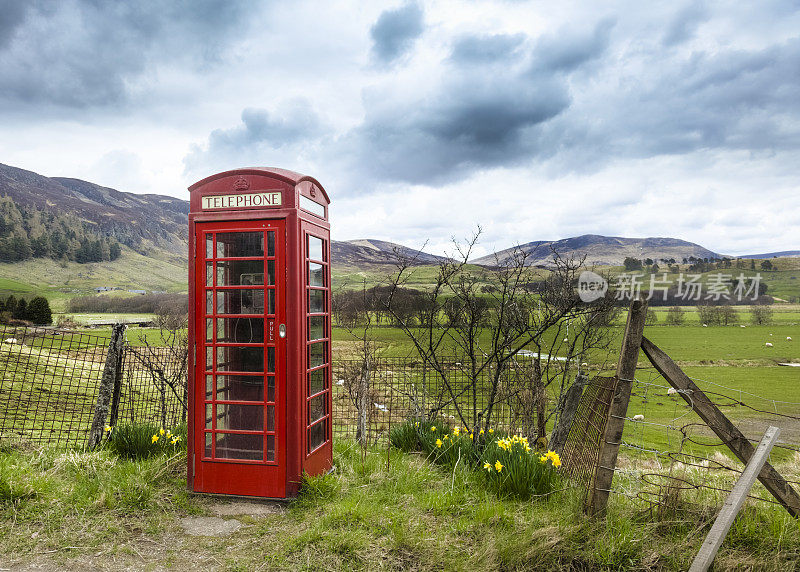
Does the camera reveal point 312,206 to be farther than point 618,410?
Yes

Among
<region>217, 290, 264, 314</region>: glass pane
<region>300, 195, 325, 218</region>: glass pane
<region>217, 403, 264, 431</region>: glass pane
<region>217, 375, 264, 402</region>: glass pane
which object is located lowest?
<region>217, 403, 264, 431</region>: glass pane

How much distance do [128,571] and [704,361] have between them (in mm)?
43511

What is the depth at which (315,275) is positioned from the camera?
15.7ft

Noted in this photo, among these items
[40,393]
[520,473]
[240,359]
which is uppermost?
[240,359]

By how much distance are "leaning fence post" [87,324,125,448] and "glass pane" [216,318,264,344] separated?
2201 mm

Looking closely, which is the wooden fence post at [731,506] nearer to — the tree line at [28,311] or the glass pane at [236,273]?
the glass pane at [236,273]

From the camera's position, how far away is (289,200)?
4.37m

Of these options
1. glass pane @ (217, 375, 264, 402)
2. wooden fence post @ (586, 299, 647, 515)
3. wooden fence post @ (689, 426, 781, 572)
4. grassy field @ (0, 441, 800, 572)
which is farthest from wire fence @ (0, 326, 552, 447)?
wooden fence post @ (689, 426, 781, 572)

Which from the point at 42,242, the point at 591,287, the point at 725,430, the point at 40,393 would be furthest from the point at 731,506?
the point at 42,242

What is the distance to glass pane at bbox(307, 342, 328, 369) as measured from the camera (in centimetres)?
461

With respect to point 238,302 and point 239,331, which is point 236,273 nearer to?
point 238,302

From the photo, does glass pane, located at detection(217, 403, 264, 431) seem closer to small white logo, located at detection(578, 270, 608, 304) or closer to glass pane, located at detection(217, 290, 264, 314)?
glass pane, located at detection(217, 290, 264, 314)

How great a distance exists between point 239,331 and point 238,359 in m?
0.28

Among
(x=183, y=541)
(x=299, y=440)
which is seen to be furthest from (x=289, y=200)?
(x=183, y=541)
